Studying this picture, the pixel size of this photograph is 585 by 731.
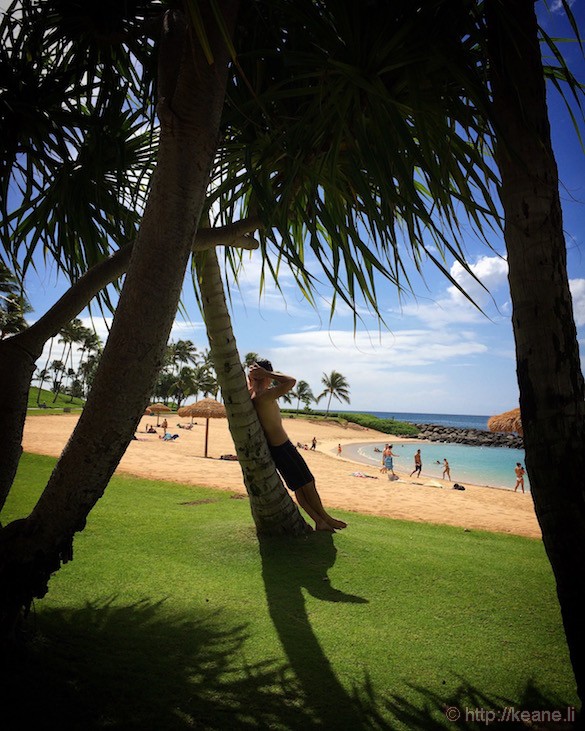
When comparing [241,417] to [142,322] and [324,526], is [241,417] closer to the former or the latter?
[324,526]

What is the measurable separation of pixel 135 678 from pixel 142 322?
5.96 ft

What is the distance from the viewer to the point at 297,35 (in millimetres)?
2268

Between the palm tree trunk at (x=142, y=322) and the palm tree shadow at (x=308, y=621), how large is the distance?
4.89ft

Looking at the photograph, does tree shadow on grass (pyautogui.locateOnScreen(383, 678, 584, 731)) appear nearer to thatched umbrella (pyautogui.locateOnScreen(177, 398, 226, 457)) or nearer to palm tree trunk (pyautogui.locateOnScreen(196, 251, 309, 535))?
palm tree trunk (pyautogui.locateOnScreen(196, 251, 309, 535))

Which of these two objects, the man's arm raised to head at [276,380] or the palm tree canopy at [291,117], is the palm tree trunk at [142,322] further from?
the man's arm raised to head at [276,380]

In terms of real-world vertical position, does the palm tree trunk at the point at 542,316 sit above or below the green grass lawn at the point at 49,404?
above

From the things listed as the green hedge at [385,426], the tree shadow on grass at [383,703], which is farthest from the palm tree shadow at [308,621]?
the green hedge at [385,426]

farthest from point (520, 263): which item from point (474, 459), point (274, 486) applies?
point (474, 459)

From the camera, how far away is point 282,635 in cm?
277

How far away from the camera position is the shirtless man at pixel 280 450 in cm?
455

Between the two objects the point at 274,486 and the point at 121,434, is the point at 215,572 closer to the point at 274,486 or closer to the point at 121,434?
the point at 274,486

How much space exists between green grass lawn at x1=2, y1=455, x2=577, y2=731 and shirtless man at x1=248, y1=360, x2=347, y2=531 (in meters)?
0.35

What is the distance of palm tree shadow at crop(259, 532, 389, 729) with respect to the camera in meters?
2.04

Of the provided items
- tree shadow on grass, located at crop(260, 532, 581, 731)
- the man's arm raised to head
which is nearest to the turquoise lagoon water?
the man's arm raised to head
